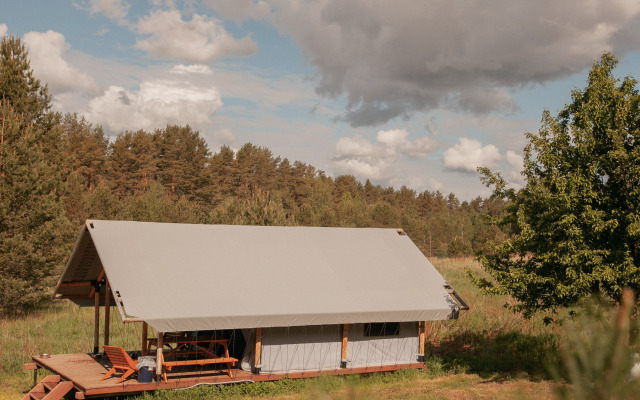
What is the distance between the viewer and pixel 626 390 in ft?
5.31

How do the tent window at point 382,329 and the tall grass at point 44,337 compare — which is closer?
→ the tent window at point 382,329

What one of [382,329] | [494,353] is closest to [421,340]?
[382,329]

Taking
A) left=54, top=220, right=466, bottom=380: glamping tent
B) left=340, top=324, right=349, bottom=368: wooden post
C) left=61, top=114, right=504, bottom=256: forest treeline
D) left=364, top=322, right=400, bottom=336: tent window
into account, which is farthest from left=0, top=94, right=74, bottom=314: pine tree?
left=364, top=322, right=400, bottom=336: tent window

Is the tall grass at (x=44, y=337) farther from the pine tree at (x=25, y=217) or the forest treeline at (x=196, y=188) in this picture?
the forest treeline at (x=196, y=188)

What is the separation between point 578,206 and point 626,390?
11.6m

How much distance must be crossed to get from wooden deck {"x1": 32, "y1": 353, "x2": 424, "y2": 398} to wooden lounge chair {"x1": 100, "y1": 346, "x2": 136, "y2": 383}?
0.14 metres

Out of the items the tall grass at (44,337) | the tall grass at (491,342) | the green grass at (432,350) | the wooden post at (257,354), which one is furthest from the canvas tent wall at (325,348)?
the tall grass at (44,337)

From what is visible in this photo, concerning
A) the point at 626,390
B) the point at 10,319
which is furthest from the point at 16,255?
the point at 626,390

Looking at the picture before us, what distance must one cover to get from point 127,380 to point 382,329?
611 centimetres

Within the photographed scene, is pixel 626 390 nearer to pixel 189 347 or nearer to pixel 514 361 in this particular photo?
pixel 189 347

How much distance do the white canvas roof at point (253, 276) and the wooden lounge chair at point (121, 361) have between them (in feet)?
3.01

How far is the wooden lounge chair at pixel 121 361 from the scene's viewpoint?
1081 cm

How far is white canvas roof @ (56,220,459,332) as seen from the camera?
11477 millimetres

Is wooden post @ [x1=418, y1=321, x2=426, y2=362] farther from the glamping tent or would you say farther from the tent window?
the tent window
